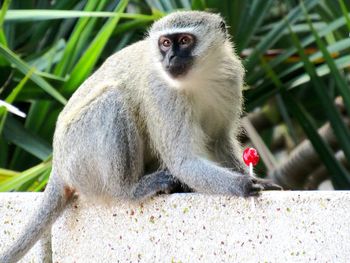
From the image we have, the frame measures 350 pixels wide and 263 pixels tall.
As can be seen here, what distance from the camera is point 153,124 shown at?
4.66 meters

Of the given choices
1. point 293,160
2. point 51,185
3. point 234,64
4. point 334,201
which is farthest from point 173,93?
point 293,160

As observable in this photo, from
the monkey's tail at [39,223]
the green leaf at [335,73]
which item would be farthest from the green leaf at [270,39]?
the monkey's tail at [39,223]

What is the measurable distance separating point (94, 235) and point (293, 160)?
375 centimetres

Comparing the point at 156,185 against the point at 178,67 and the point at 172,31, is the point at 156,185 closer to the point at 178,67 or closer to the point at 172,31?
the point at 178,67

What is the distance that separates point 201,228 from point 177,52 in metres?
1.26

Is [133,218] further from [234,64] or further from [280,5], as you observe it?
[280,5]

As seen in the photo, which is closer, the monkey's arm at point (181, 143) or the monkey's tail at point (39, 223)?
the monkey's arm at point (181, 143)

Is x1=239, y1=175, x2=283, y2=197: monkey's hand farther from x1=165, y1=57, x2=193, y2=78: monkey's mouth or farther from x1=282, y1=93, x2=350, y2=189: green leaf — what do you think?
x1=282, y1=93, x2=350, y2=189: green leaf

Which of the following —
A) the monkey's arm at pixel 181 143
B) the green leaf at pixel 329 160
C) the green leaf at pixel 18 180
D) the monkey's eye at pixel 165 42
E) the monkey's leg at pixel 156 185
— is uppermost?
the monkey's eye at pixel 165 42

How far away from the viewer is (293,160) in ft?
25.6

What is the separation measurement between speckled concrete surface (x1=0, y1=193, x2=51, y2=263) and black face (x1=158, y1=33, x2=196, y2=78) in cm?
Result: 105

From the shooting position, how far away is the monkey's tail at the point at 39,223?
4551mm

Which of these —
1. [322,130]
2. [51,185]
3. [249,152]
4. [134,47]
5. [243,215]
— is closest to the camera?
[243,215]

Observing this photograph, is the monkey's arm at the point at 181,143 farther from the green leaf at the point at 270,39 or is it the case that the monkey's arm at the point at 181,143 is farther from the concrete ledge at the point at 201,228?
the green leaf at the point at 270,39
